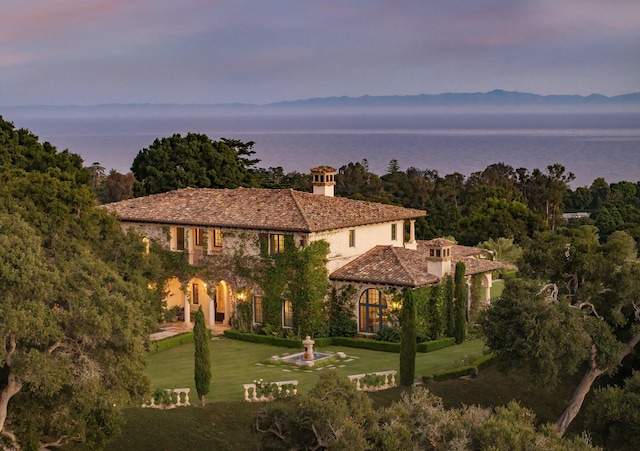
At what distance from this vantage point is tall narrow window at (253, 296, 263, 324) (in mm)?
38312

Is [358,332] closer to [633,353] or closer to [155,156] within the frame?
[633,353]

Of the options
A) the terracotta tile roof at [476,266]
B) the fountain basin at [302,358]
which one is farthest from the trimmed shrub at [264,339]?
the terracotta tile roof at [476,266]

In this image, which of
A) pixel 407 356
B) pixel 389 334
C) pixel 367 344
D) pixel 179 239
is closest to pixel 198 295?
pixel 179 239

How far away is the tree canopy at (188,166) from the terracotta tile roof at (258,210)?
12.7m

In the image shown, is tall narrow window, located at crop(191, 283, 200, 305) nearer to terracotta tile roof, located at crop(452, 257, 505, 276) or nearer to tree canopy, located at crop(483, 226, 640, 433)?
terracotta tile roof, located at crop(452, 257, 505, 276)

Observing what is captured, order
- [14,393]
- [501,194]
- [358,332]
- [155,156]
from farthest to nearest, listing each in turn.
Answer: [501,194]
[155,156]
[358,332]
[14,393]

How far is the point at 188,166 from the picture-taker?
56094 mm

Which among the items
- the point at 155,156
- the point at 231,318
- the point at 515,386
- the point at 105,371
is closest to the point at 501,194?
the point at 155,156

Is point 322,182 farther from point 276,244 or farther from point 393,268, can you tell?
point 393,268

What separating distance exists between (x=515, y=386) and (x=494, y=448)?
13.9m

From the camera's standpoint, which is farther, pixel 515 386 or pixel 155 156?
pixel 155 156

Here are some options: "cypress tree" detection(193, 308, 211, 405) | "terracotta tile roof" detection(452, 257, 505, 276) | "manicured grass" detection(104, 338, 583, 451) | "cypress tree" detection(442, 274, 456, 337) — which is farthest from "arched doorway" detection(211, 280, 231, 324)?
"cypress tree" detection(193, 308, 211, 405)

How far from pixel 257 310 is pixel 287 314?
137 cm

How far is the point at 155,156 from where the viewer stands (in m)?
57.1
